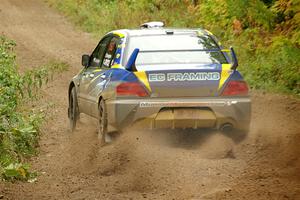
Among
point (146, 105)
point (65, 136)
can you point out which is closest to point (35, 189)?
point (146, 105)

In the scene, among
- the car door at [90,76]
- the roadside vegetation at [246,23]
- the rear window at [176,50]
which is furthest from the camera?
the roadside vegetation at [246,23]

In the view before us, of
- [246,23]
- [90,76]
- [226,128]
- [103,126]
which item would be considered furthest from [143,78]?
[246,23]

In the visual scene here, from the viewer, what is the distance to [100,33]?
26906mm

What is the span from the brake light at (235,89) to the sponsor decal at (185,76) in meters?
0.19

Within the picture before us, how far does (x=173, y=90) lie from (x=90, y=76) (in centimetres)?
214

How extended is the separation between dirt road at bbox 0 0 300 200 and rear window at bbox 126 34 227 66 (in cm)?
99

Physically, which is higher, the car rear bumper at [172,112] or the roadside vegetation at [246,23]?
the car rear bumper at [172,112]

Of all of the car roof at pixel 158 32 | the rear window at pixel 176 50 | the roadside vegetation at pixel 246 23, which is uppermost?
the car roof at pixel 158 32

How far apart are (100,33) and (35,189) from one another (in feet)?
63.0

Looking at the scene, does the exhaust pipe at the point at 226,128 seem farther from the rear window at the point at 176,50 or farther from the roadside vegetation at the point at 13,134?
the roadside vegetation at the point at 13,134

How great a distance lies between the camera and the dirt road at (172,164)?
286 inches

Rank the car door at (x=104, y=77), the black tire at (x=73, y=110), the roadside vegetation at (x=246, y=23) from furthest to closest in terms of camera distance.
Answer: the roadside vegetation at (x=246, y=23) < the black tire at (x=73, y=110) < the car door at (x=104, y=77)

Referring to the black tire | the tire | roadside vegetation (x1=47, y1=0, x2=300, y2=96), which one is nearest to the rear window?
the tire

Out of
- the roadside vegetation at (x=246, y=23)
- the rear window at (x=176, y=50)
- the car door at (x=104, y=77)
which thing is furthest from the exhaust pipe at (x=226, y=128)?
the roadside vegetation at (x=246, y=23)
